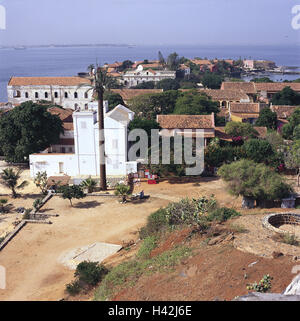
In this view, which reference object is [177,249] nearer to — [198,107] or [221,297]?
[221,297]

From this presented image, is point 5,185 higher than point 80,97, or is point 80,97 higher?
point 80,97

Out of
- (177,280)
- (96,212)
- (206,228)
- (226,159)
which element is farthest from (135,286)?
(226,159)

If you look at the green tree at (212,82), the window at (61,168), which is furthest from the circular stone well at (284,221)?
the green tree at (212,82)

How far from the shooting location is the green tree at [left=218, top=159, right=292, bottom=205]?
65.0 feet

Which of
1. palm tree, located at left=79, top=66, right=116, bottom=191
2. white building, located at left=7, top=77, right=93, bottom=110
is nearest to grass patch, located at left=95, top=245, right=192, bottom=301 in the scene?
palm tree, located at left=79, top=66, right=116, bottom=191

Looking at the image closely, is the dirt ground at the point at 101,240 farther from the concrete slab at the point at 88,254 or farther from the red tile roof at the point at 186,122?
the red tile roof at the point at 186,122

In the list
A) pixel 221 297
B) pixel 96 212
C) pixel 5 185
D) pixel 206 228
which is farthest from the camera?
pixel 5 185

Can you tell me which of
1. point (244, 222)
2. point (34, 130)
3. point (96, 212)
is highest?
point (34, 130)

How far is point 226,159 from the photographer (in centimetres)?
2897

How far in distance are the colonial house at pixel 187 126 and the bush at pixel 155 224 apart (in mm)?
14345

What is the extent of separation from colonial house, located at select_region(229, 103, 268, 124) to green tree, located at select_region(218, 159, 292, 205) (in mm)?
23727

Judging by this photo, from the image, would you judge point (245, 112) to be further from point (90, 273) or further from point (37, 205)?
point (90, 273)

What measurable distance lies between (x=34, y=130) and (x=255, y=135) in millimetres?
19148

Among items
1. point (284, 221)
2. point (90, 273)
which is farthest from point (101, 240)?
point (284, 221)
